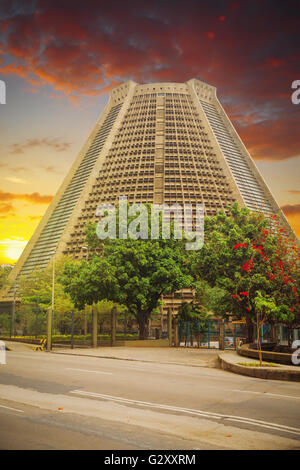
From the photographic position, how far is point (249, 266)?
22875mm

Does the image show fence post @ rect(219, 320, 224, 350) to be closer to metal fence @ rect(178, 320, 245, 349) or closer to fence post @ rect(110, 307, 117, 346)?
metal fence @ rect(178, 320, 245, 349)

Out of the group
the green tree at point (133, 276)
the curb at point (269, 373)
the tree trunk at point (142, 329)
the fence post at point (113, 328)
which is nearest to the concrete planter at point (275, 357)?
the curb at point (269, 373)

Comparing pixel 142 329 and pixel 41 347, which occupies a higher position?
pixel 142 329

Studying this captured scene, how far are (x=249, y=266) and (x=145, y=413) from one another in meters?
15.8

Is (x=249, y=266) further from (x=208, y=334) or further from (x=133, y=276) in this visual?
(x=133, y=276)

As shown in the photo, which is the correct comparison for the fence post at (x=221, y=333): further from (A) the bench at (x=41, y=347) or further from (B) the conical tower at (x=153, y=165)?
(B) the conical tower at (x=153, y=165)

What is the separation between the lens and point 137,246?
107ft

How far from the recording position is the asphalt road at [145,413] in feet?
20.4

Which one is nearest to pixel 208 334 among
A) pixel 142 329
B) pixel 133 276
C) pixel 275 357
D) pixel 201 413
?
pixel 142 329

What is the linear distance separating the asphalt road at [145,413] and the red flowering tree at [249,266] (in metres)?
10.2

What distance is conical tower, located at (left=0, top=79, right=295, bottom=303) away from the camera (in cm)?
10519

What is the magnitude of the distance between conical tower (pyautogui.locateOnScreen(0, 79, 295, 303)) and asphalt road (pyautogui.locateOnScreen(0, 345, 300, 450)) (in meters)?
87.1

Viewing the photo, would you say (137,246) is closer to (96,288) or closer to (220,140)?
(96,288)

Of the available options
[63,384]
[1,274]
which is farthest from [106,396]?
[1,274]
